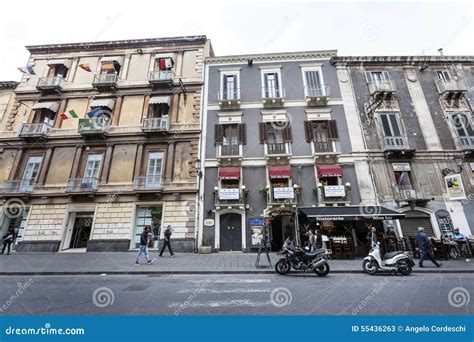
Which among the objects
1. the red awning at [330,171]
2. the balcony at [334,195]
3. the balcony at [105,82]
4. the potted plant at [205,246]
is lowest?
the potted plant at [205,246]

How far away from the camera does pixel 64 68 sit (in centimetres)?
1884

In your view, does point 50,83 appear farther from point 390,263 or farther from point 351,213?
point 390,263

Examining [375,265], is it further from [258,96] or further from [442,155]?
[258,96]

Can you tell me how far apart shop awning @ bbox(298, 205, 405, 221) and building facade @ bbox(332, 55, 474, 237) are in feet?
5.73

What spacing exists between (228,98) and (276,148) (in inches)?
224

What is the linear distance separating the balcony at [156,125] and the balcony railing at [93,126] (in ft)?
9.63

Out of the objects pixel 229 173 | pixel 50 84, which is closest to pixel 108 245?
pixel 229 173

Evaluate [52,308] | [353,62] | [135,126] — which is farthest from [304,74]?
[52,308]

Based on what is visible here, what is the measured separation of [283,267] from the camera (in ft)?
26.5

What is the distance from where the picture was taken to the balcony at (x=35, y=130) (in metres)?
15.8

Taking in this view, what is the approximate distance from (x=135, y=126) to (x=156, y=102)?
244cm

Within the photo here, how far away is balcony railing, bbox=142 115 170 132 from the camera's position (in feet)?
51.2

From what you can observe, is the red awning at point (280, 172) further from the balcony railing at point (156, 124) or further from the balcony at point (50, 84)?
the balcony at point (50, 84)

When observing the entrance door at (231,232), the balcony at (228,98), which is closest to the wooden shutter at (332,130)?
the balcony at (228,98)
